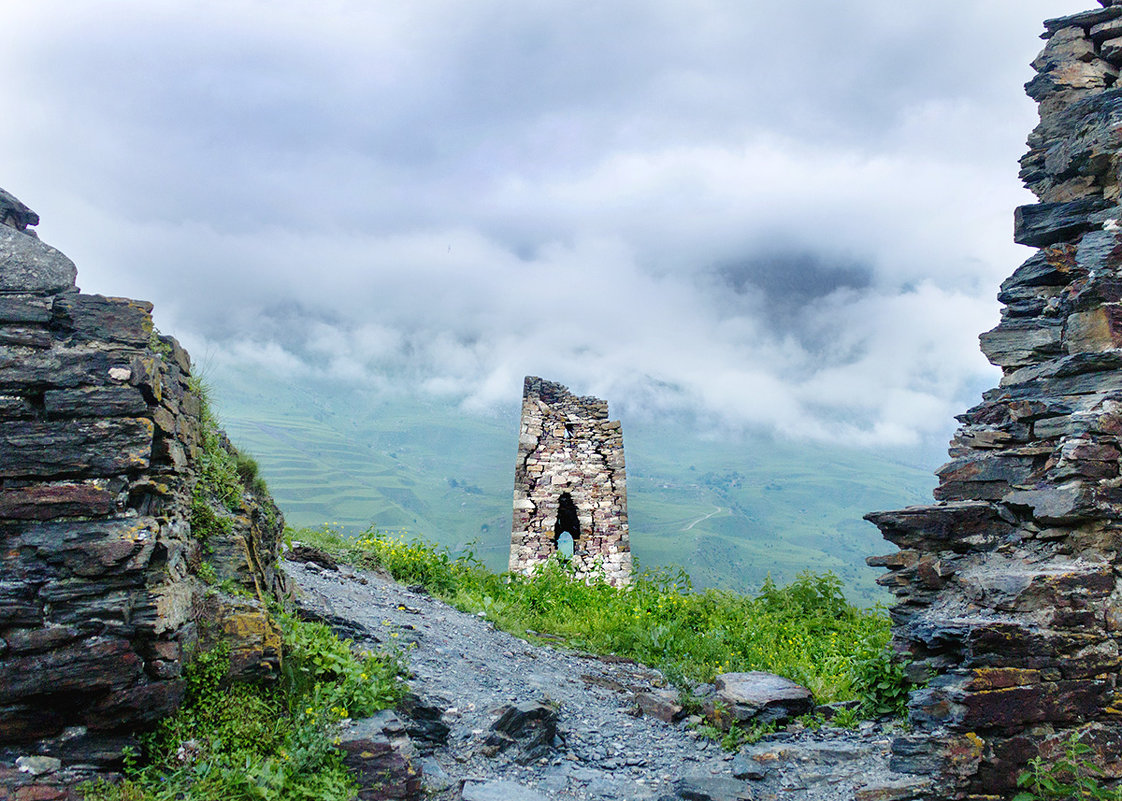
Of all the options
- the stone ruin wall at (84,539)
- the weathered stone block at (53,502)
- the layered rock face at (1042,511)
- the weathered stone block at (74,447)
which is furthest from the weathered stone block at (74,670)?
the layered rock face at (1042,511)

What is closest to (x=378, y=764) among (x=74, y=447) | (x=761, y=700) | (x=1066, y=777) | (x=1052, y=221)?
(x=74, y=447)

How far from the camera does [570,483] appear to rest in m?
17.3

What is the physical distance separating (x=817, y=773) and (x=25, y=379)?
22.1 ft

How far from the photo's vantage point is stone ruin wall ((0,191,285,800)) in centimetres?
491

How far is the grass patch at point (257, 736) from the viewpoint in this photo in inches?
195

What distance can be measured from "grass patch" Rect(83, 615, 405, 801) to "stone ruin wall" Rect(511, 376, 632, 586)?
10.2 metres

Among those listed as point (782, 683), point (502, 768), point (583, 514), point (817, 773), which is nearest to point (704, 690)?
point (782, 683)

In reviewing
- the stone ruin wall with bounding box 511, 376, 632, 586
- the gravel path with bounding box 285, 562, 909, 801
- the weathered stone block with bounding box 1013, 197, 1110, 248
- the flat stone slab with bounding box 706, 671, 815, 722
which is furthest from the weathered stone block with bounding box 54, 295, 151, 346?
the stone ruin wall with bounding box 511, 376, 632, 586

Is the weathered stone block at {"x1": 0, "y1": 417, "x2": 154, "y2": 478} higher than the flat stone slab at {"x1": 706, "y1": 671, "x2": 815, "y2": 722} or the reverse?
higher

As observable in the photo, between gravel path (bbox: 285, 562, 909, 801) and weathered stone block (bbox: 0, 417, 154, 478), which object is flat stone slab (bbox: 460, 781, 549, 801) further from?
weathered stone block (bbox: 0, 417, 154, 478)

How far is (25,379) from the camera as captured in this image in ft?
17.3

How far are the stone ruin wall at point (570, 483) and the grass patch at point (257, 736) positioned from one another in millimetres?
10219

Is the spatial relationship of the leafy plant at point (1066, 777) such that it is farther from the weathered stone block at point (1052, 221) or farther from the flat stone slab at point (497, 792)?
the weathered stone block at point (1052, 221)

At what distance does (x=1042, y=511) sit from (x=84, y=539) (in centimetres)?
712
